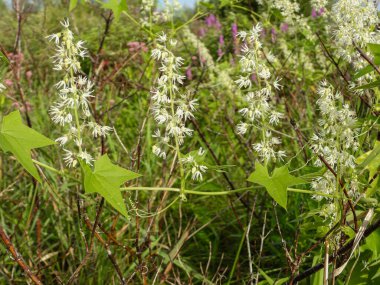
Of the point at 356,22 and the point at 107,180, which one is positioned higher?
the point at 356,22

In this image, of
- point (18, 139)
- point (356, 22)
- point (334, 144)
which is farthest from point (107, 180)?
point (356, 22)

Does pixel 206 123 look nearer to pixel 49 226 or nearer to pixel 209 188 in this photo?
pixel 209 188

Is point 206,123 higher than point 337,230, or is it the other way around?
point 337,230

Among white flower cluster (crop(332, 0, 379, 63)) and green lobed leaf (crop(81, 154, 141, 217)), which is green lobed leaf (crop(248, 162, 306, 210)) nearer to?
green lobed leaf (crop(81, 154, 141, 217))

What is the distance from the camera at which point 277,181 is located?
4.82ft

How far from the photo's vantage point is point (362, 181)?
1812 mm

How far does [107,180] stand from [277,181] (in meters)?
0.41

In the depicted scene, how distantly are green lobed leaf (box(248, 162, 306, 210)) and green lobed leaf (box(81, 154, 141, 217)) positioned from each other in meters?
0.30

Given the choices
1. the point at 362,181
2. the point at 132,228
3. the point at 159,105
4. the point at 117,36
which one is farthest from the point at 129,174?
the point at 117,36

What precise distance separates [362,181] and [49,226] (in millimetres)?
2364

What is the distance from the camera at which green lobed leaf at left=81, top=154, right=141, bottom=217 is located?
1.40 meters

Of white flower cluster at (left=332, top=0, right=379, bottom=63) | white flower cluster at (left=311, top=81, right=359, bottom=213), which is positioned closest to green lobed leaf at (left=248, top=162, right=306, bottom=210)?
white flower cluster at (left=311, top=81, right=359, bottom=213)

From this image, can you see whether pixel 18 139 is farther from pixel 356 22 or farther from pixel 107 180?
pixel 356 22

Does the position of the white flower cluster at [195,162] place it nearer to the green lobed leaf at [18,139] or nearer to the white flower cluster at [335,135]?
the white flower cluster at [335,135]
